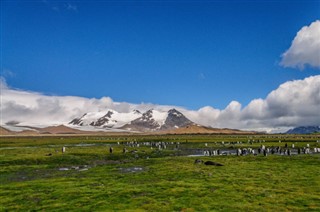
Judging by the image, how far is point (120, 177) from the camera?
1506 inches

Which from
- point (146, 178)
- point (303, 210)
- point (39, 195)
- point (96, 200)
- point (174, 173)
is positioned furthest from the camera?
point (174, 173)

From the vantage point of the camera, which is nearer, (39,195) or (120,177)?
(39,195)

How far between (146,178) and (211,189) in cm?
969

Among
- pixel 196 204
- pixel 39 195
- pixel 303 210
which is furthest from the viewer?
pixel 39 195

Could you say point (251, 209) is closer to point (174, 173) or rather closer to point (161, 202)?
point (161, 202)

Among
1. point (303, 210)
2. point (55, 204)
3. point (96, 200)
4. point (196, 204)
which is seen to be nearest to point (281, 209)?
point (303, 210)

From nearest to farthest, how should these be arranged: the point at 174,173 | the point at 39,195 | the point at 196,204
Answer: the point at 196,204
the point at 39,195
the point at 174,173

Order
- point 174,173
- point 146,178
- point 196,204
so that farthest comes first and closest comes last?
point 174,173
point 146,178
point 196,204

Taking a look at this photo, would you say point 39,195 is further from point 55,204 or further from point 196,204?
point 196,204

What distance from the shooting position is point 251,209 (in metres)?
23.0

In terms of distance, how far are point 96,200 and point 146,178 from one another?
11.1 m

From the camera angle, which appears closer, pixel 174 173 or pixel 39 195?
pixel 39 195

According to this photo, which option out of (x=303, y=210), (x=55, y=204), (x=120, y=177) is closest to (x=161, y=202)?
(x=55, y=204)

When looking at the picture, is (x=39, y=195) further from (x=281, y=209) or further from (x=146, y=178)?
(x=281, y=209)
